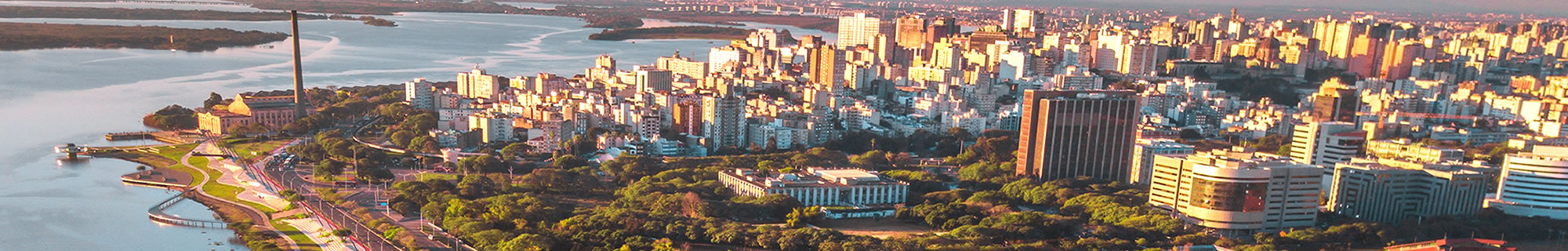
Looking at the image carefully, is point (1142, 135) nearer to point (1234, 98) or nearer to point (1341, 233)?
point (1341, 233)

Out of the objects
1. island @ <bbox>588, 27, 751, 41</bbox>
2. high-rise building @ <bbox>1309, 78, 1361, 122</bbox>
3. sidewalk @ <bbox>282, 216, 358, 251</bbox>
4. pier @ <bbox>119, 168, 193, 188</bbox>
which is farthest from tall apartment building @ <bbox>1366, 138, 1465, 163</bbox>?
island @ <bbox>588, 27, 751, 41</bbox>

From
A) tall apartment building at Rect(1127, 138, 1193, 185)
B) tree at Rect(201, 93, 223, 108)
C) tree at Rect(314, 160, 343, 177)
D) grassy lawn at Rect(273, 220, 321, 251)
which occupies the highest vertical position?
tall apartment building at Rect(1127, 138, 1193, 185)

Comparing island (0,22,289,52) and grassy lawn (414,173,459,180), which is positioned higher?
grassy lawn (414,173,459,180)

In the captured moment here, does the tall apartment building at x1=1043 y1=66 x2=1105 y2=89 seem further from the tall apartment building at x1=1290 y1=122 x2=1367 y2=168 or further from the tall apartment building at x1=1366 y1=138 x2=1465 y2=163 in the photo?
the tall apartment building at x1=1290 y1=122 x2=1367 y2=168

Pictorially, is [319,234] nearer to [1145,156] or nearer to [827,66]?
[1145,156]

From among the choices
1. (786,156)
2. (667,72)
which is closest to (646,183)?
(786,156)

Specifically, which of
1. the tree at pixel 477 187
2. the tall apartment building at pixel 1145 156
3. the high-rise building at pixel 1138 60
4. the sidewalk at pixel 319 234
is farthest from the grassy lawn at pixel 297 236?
the high-rise building at pixel 1138 60

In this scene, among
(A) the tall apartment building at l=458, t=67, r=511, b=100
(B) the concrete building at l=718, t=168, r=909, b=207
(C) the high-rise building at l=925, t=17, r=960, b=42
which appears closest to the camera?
(B) the concrete building at l=718, t=168, r=909, b=207

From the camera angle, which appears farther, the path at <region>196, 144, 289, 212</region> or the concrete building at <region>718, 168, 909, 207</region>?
the concrete building at <region>718, 168, 909, 207</region>
